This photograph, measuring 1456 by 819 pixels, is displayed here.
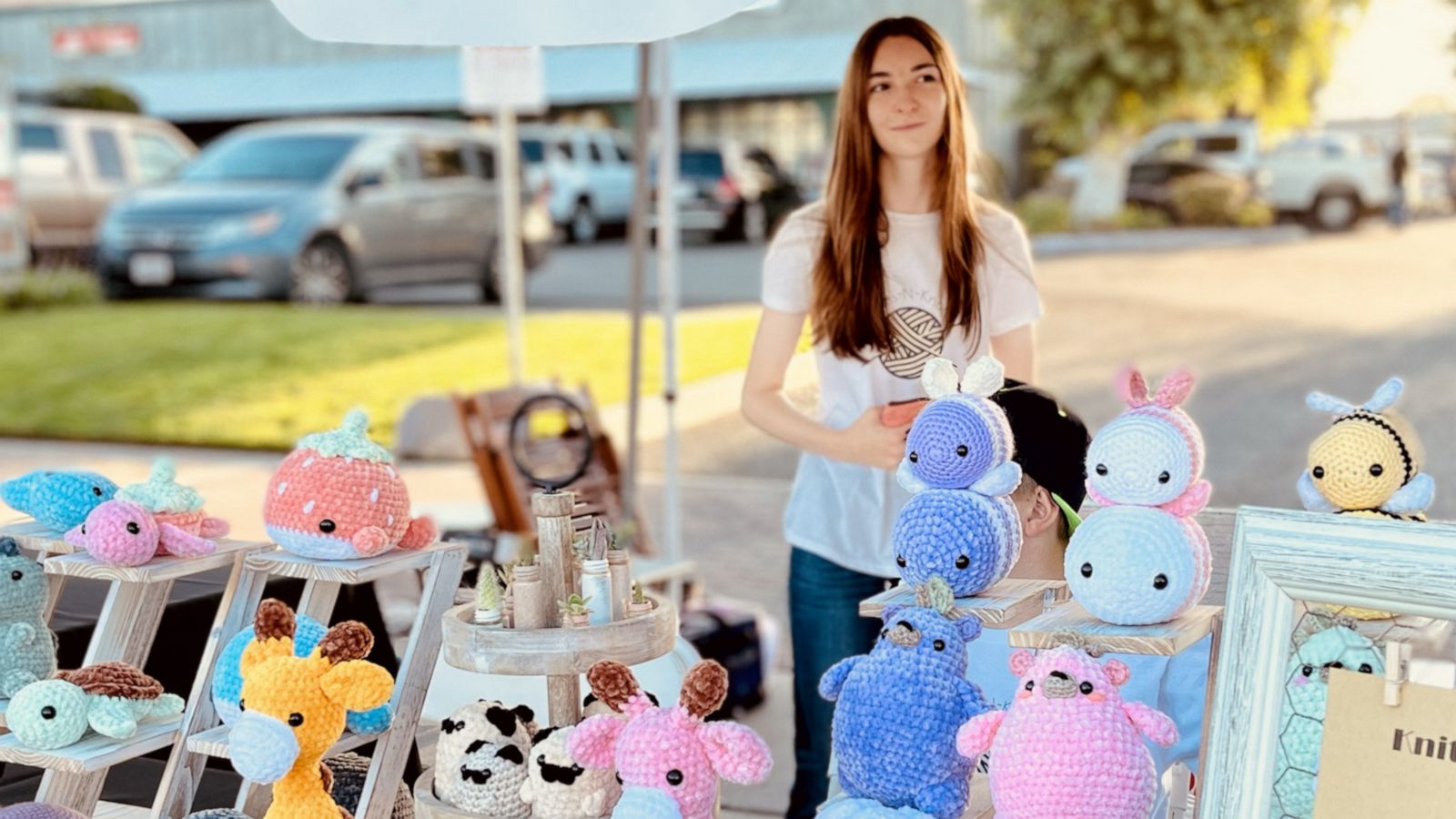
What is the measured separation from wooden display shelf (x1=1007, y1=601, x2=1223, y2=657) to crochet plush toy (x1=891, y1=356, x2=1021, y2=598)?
10 cm

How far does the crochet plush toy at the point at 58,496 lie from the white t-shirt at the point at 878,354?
1182 mm

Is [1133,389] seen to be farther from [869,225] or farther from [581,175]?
[581,175]

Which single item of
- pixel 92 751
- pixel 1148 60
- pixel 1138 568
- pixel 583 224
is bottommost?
pixel 583 224

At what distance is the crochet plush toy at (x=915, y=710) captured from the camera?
175 cm

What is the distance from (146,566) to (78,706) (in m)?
0.22

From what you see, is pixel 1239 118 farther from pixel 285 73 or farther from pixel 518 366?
pixel 518 366

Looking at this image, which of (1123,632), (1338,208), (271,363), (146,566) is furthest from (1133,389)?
(1338,208)

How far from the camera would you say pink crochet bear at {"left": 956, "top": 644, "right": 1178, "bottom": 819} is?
1634 millimetres

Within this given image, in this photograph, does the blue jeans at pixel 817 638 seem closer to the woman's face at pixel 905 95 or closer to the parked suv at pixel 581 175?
the woman's face at pixel 905 95

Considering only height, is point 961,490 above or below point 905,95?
below

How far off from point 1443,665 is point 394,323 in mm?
9868

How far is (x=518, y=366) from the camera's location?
7.34 meters

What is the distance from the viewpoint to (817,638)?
2830mm

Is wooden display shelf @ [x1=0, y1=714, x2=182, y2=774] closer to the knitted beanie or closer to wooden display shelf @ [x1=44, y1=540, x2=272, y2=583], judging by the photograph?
wooden display shelf @ [x1=44, y1=540, x2=272, y2=583]
